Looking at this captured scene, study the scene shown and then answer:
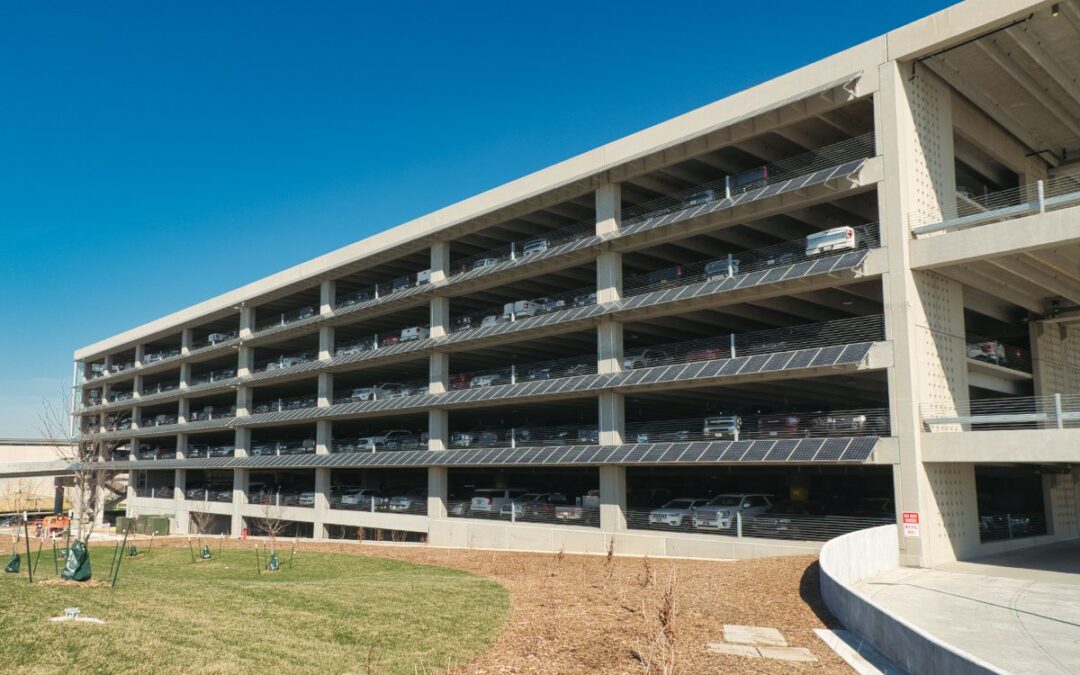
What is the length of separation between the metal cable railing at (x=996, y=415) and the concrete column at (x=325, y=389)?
3486 cm

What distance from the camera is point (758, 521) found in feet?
90.7

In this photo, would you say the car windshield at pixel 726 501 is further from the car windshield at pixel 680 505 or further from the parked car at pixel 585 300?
the parked car at pixel 585 300

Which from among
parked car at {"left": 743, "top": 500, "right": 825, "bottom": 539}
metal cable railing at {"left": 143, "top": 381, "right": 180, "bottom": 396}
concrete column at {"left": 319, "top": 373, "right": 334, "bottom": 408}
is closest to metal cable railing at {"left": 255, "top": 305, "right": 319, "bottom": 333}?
concrete column at {"left": 319, "top": 373, "right": 334, "bottom": 408}

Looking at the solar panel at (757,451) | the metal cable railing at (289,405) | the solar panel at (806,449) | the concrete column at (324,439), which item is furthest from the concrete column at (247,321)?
the solar panel at (806,449)

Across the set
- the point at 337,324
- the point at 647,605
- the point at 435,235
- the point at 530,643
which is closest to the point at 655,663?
the point at 530,643

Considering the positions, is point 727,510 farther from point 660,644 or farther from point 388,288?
point 388,288

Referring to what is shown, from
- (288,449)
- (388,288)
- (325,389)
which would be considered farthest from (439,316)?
(288,449)

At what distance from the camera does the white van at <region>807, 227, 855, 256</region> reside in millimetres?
26641

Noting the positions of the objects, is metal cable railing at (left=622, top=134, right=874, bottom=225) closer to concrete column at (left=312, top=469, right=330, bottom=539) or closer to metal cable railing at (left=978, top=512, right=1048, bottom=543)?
metal cable railing at (left=978, top=512, right=1048, bottom=543)

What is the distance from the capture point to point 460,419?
55.4 m

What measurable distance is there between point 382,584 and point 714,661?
1038cm

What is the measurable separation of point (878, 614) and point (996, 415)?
1439cm

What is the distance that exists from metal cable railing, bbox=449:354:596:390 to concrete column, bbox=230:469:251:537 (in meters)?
21.5

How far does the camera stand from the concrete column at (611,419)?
33.2 meters
